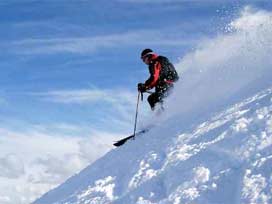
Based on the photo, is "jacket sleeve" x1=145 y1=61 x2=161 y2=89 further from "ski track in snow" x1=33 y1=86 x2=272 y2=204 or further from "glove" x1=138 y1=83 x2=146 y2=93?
"ski track in snow" x1=33 y1=86 x2=272 y2=204

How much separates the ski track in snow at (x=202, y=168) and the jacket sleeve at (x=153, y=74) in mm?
3325

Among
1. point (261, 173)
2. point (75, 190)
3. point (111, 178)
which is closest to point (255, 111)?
point (261, 173)

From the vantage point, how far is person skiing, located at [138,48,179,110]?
1878 centimetres

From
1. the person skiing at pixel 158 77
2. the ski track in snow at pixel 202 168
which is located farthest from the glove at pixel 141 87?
the ski track in snow at pixel 202 168

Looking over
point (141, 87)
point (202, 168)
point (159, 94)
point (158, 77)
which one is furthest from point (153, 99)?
point (202, 168)

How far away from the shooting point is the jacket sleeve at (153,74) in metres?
18.8

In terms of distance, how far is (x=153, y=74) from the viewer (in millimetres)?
18875

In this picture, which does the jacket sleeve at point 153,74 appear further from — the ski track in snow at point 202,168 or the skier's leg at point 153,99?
the ski track in snow at point 202,168

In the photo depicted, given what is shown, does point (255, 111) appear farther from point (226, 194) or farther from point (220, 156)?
point (226, 194)

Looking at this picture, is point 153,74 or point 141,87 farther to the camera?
point 141,87

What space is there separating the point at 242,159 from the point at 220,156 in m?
0.69

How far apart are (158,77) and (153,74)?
0.35 m

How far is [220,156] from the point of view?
12688 millimetres

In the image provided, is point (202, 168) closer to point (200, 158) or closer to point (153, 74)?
point (200, 158)
